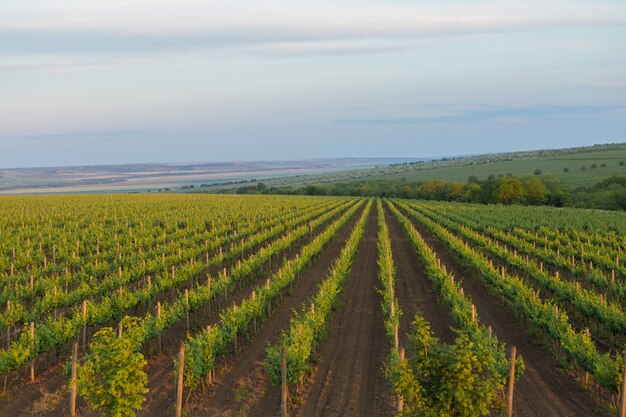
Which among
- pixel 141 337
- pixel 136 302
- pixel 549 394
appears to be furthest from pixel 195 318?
pixel 549 394

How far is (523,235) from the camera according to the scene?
34.9 metres

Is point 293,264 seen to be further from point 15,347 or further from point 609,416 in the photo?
point 609,416

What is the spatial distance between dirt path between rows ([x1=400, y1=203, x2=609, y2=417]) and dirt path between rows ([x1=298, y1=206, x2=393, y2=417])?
292 centimetres

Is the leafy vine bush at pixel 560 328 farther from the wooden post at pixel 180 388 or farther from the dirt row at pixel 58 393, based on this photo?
the dirt row at pixel 58 393

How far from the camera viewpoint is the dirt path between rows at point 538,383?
10414 millimetres

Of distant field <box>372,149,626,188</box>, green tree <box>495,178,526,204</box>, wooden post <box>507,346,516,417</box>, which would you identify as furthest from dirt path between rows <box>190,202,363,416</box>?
distant field <box>372,149,626,188</box>

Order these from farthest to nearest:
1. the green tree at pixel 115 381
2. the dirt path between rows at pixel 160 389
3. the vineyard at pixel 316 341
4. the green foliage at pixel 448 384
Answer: the dirt path between rows at pixel 160 389 < the vineyard at pixel 316 341 < the green tree at pixel 115 381 < the green foliage at pixel 448 384

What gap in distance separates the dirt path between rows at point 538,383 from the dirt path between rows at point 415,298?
1458 mm

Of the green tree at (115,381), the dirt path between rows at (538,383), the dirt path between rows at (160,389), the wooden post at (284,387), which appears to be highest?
the green tree at (115,381)

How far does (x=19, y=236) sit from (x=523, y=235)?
32.0m

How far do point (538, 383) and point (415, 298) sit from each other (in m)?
7.98

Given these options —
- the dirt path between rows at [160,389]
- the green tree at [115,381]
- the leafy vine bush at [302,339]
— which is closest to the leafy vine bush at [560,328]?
the leafy vine bush at [302,339]

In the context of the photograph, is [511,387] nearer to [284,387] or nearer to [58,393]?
[284,387]

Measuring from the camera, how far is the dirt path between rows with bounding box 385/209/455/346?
15620mm
